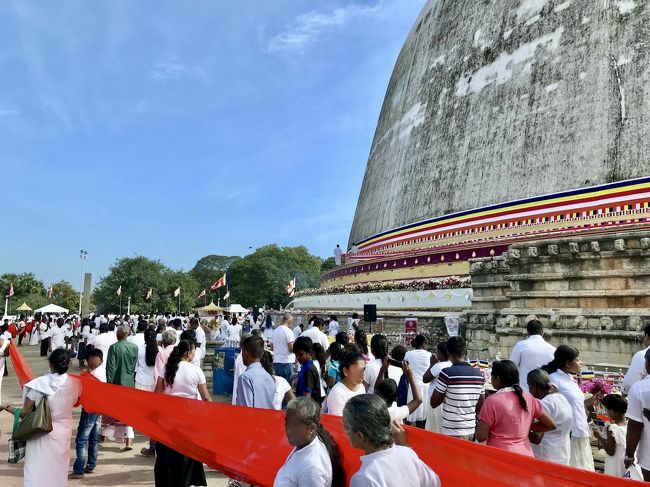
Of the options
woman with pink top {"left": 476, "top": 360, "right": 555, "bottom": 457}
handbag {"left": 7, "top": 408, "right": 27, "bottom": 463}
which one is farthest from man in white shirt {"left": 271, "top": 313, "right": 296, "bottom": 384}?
woman with pink top {"left": 476, "top": 360, "right": 555, "bottom": 457}

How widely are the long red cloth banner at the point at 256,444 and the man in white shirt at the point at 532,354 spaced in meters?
3.23

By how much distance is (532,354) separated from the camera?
19.9 feet

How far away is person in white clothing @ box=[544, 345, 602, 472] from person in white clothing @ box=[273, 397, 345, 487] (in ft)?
8.91

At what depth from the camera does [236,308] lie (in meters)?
39.9

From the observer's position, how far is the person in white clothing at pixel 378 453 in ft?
7.76

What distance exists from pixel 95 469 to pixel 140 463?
0.51 m

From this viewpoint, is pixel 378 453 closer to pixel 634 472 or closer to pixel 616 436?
pixel 634 472

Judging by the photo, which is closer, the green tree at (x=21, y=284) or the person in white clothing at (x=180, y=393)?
the person in white clothing at (x=180, y=393)

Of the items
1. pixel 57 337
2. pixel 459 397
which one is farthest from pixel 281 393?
pixel 57 337

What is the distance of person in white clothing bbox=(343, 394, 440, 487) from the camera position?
2365 millimetres

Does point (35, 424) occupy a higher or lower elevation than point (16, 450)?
higher

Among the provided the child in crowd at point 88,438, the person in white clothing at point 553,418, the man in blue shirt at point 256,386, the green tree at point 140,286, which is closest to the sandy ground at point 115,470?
the child in crowd at point 88,438

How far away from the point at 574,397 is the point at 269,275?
59.2 metres

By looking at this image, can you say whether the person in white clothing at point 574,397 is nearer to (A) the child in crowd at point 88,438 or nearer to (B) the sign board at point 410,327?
(A) the child in crowd at point 88,438
